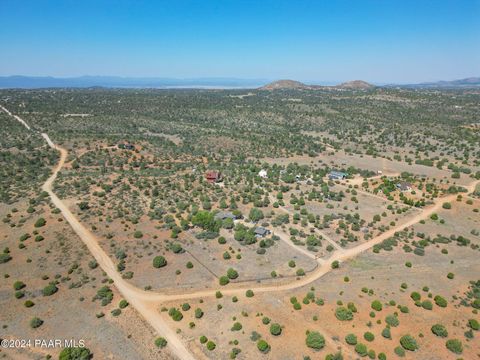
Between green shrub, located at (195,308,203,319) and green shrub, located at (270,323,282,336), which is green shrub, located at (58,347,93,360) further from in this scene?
green shrub, located at (270,323,282,336)

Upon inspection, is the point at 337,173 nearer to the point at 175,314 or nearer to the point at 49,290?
the point at 175,314

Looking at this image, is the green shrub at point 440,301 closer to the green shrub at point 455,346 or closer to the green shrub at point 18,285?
the green shrub at point 455,346

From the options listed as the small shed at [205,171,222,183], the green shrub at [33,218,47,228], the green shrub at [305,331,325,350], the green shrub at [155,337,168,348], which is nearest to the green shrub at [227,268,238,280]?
the green shrub at [155,337,168,348]

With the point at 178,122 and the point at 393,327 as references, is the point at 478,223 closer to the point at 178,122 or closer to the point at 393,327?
the point at 393,327

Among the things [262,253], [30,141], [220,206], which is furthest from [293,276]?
[30,141]

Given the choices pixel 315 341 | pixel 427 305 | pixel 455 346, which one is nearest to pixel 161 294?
pixel 315 341

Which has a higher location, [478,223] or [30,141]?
[30,141]
